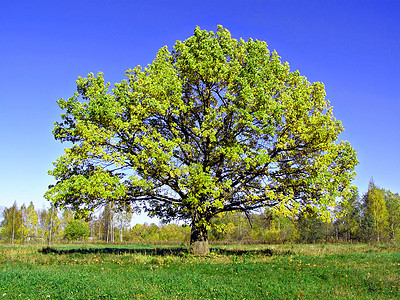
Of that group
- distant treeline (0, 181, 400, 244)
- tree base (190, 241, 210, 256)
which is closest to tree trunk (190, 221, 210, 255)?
tree base (190, 241, 210, 256)

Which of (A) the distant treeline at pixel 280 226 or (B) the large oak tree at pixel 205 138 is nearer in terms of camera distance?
(B) the large oak tree at pixel 205 138

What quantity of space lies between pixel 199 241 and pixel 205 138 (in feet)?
19.9

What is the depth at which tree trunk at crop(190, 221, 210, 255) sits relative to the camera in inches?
718

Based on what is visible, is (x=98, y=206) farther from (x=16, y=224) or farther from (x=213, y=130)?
(x=16, y=224)

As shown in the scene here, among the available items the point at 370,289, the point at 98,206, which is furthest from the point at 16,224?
the point at 370,289

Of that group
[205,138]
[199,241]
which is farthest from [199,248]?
[205,138]

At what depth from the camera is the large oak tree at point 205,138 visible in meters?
16.1

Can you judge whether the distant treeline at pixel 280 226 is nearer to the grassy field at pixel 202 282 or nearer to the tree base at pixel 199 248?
the tree base at pixel 199 248

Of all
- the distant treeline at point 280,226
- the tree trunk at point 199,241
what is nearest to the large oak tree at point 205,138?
the tree trunk at point 199,241

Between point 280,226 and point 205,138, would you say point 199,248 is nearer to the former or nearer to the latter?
point 205,138

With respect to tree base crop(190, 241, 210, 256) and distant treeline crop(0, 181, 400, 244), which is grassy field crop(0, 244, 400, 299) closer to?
tree base crop(190, 241, 210, 256)

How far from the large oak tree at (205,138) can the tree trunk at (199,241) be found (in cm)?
6

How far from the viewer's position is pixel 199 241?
60.4 ft

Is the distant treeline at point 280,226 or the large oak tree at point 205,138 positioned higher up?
the large oak tree at point 205,138
